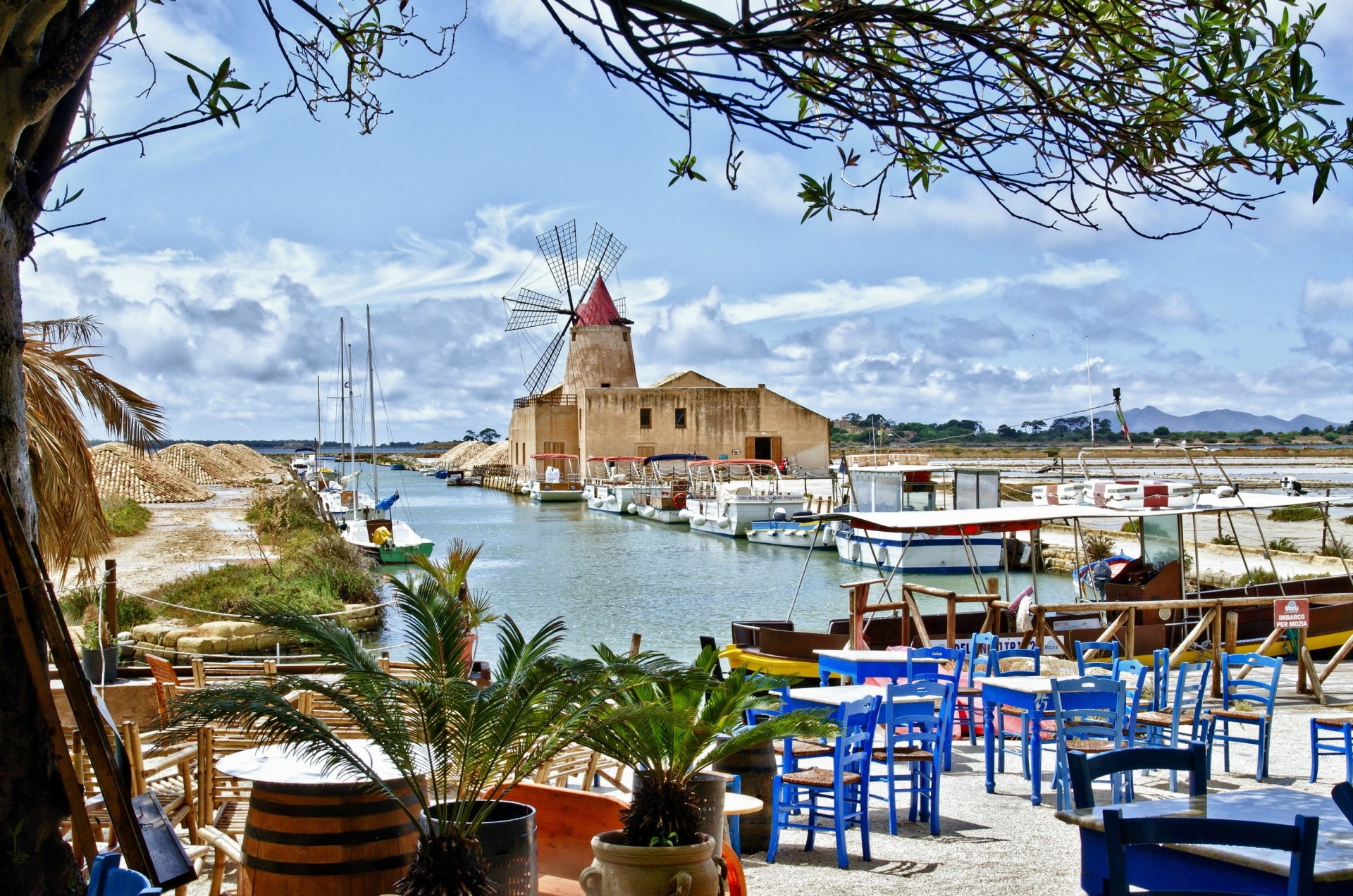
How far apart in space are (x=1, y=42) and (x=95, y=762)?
2.02m

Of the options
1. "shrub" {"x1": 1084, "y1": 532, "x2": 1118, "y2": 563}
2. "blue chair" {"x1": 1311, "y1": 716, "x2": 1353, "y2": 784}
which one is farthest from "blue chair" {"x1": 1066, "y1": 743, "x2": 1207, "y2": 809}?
"shrub" {"x1": 1084, "y1": 532, "x2": 1118, "y2": 563}

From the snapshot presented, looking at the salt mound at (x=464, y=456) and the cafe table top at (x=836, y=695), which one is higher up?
the salt mound at (x=464, y=456)

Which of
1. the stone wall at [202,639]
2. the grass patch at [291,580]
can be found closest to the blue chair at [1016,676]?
the stone wall at [202,639]

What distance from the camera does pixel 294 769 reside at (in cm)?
372

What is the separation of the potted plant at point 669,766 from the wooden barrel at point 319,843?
2.21 ft

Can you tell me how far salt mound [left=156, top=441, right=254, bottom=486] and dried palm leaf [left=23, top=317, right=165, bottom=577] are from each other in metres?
53.4

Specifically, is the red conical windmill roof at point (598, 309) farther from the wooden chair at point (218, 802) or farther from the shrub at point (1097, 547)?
the wooden chair at point (218, 802)

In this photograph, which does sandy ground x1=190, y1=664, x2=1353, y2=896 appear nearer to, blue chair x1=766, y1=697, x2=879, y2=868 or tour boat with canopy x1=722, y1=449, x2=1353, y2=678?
Result: blue chair x1=766, y1=697, x2=879, y2=868

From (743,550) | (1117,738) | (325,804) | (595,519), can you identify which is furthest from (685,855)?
(595,519)

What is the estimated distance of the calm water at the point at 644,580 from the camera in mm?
19984

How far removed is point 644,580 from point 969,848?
2126 cm

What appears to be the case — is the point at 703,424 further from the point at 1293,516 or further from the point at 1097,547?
the point at 1097,547

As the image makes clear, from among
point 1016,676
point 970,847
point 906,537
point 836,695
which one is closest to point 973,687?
point 1016,676

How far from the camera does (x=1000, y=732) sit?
24.7 ft
